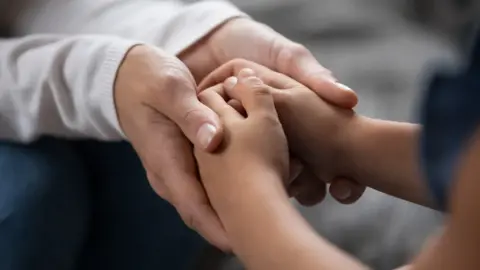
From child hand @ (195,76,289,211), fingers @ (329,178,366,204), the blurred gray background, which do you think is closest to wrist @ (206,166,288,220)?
child hand @ (195,76,289,211)

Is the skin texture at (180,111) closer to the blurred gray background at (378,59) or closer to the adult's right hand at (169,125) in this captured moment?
the adult's right hand at (169,125)

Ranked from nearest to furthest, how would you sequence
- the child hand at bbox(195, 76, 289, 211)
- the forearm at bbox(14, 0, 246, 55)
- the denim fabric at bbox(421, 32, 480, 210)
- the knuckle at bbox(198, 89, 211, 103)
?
the denim fabric at bbox(421, 32, 480, 210)
the child hand at bbox(195, 76, 289, 211)
the knuckle at bbox(198, 89, 211, 103)
the forearm at bbox(14, 0, 246, 55)

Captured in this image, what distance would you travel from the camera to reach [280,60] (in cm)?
78

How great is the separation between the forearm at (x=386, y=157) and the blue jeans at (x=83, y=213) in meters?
0.27

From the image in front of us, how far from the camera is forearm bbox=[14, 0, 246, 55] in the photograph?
849 mm

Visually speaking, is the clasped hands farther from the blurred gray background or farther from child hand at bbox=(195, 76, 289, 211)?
the blurred gray background

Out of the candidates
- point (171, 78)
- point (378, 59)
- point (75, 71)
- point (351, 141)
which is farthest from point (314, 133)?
point (378, 59)

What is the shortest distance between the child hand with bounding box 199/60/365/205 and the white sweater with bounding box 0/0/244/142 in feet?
0.37

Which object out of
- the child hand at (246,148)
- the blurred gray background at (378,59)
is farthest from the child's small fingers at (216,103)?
the blurred gray background at (378,59)

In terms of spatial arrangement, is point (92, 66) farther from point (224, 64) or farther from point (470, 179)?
point (470, 179)

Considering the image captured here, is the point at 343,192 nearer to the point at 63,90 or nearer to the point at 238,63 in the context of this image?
the point at 238,63

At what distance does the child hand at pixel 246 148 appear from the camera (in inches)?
24.6

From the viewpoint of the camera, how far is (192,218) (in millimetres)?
695

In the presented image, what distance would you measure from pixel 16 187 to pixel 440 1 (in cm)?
72
